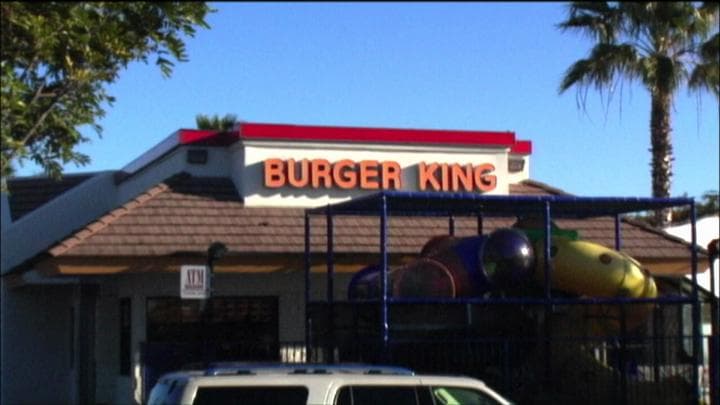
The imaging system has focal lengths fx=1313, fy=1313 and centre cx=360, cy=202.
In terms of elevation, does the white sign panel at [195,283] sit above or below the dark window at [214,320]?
above

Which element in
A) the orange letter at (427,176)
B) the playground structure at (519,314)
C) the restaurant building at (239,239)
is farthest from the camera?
the orange letter at (427,176)

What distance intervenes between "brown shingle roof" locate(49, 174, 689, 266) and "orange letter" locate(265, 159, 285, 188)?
443 mm

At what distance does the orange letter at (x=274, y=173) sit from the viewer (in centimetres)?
2277

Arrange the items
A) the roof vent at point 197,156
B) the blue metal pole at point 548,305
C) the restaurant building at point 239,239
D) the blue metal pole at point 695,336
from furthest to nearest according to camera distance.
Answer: the roof vent at point 197,156, the restaurant building at point 239,239, the blue metal pole at point 695,336, the blue metal pole at point 548,305

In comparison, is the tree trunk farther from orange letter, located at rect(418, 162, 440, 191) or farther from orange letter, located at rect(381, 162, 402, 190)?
orange letter, located at rect(381, 162, 402, 190)

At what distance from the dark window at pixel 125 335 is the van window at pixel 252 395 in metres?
12.0

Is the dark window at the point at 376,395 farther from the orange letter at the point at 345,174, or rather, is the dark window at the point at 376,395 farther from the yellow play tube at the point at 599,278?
the orange letter at the point at 345,174

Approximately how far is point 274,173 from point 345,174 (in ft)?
4.21

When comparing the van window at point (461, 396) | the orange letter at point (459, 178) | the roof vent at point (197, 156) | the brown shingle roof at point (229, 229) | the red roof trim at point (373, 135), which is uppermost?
the red roof trim at point (373, 135)

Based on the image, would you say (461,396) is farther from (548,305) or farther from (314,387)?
(548,305)

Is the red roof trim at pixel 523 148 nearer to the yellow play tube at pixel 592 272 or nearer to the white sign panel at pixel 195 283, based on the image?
the yellow play tube at pixel 592 272

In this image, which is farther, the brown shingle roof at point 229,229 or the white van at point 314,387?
the brown shingle roof at point 229,229

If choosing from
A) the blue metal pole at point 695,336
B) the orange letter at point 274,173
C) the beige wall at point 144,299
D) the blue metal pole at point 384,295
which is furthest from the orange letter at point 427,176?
the blue metal pole at point 384,295

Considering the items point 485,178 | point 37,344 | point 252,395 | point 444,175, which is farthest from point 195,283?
point 37,344
